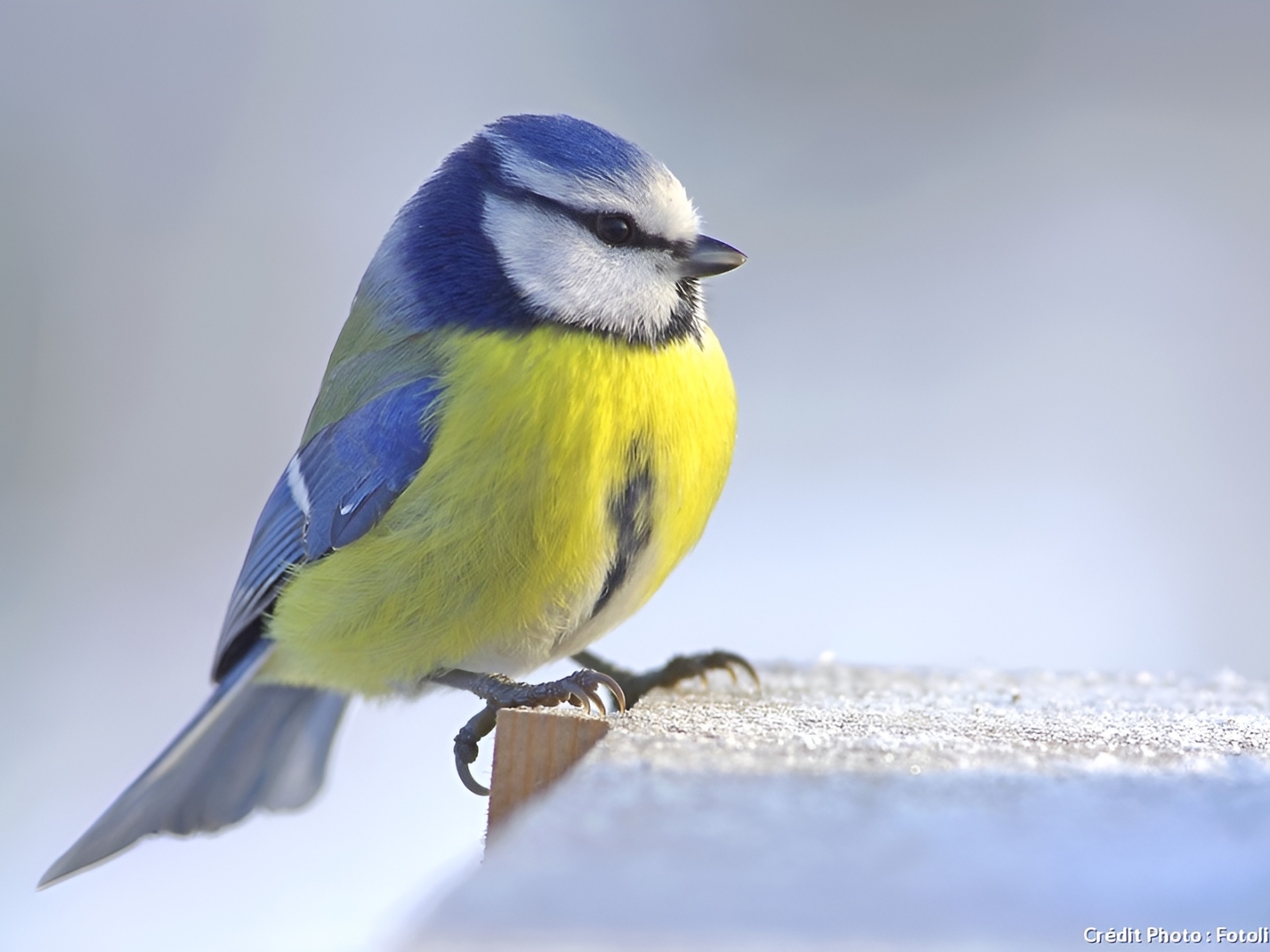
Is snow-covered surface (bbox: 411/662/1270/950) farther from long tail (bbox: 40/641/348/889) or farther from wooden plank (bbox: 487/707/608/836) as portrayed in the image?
long tail (bbox: 40/641/348/889)

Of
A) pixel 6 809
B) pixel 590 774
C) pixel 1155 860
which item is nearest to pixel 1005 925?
pixel 1155 860

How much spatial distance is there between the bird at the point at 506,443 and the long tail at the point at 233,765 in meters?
0.03

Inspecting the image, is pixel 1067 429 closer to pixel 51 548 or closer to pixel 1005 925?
pixel 51 548

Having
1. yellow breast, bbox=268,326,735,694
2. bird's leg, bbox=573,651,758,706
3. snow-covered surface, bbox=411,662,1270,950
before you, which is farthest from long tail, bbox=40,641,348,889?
snow-covered surface, bbox=411,662,1270,950

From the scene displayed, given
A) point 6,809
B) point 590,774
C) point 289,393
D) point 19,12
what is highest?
point 19,12

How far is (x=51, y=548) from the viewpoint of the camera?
2.98 metres

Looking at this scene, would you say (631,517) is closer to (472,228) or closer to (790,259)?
(472,228)

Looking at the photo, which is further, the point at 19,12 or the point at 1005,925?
the point at 19,12

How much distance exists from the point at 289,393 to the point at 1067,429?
1817mm

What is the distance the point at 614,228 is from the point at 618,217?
14 millimetres

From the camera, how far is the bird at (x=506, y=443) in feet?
4.03

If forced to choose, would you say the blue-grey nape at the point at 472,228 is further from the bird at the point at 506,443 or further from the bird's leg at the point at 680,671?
the bird's leg at the point at 680,671

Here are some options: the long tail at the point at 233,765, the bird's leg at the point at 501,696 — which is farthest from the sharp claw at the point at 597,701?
the long tail at the point at 233,765

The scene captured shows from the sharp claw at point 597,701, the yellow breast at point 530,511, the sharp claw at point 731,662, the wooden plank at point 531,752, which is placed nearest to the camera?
the wooden plank at point 531,752
